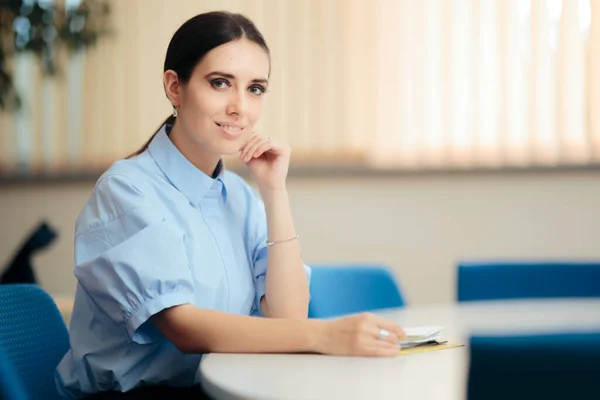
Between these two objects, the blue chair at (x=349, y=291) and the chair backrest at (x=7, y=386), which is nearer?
the chair backrest at (x=7, y=386)

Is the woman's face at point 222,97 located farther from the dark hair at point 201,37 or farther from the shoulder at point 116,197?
the shoulder at point 116,197

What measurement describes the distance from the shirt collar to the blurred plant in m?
2.41

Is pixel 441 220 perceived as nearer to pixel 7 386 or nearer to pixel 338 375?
pixel 338 375

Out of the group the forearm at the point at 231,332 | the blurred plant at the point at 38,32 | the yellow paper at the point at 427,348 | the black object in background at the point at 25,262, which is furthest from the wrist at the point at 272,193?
the blurred plant at the point at 38,32

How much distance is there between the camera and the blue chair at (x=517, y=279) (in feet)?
8.61

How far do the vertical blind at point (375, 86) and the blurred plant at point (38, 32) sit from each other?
32 cm

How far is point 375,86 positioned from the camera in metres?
4.14

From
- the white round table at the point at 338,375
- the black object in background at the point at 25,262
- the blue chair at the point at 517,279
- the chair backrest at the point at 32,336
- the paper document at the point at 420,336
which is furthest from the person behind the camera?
the black object in background at the point at 25,262

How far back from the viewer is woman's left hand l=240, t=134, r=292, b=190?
184 centimetres

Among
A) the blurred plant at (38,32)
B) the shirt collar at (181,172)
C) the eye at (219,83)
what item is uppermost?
the blurred plant at (38,32)

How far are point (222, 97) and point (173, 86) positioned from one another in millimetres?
133

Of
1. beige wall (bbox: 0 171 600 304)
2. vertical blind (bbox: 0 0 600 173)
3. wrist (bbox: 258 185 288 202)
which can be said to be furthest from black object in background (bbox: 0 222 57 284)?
wrist (bbox: 258 185 288 202)

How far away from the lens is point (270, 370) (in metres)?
1.18

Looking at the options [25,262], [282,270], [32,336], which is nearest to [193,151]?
[282,270]
